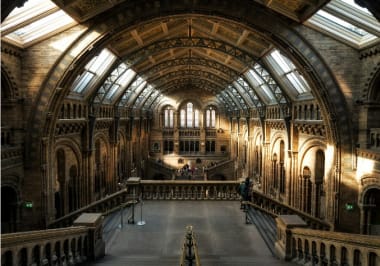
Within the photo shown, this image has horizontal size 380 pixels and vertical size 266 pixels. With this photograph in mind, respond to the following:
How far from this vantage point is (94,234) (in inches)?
364

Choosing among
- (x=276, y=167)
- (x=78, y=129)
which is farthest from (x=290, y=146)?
(x=78, y=129)

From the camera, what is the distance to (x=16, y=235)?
6.98 meters

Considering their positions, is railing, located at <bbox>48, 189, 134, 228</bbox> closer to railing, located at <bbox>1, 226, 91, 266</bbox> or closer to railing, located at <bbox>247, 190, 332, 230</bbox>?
railing, located at <bbox>1, 226, 91, 266</bbox>

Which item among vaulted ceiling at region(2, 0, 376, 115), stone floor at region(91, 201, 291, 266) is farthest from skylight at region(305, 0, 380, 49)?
stone floor at region(91, 201, 291, 266)

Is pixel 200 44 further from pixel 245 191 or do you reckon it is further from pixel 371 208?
pixel 371 208

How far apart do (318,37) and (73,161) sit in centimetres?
1428

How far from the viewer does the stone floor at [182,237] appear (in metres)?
9.36

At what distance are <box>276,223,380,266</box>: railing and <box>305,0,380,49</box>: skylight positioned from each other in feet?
23.9

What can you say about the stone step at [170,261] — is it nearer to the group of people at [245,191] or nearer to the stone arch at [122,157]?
the group of people at [245,191]

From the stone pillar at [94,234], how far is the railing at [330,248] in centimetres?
521

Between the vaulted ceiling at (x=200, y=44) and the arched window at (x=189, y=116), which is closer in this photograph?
the vaulted ceiling at (x=200, y=44)

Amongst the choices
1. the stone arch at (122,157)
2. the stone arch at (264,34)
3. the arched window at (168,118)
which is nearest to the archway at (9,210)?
the stone arch at (264,34)

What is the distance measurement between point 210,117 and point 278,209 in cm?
3489

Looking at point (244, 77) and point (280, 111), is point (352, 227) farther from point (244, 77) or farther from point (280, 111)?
point (244, 77)
